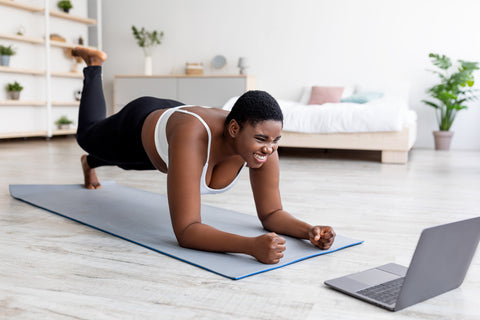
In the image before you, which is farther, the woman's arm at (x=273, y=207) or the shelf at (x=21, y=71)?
the shelf at (x=21, y=71)

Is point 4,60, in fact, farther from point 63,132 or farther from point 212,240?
point 212,240

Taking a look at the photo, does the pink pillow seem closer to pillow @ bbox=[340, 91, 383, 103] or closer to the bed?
pillow @ bbox=[340, 91, 383, 103]

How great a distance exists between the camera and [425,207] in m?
2.50

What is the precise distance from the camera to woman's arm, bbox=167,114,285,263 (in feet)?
5.13

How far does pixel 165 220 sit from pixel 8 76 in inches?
183

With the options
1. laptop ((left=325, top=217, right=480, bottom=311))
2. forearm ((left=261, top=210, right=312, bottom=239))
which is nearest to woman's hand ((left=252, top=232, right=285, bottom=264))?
laptop ((left=325, top=217, right=480, bottom=311))

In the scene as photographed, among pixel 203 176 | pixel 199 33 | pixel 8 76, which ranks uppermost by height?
pixel 199 33

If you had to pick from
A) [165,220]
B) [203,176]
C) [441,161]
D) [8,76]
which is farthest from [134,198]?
[8,76]

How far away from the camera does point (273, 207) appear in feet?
6.19

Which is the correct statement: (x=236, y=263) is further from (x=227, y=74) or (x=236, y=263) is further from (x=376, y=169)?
(x=227, y=74)

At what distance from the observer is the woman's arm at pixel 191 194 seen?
5.13 feet

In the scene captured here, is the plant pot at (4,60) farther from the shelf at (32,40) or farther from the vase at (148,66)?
the vase at (148,66)

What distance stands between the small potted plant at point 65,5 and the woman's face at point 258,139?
5715mm

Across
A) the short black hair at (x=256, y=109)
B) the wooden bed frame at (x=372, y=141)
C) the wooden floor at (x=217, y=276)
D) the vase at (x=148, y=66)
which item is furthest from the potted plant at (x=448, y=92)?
the short black hair at (x=256, y=109)
